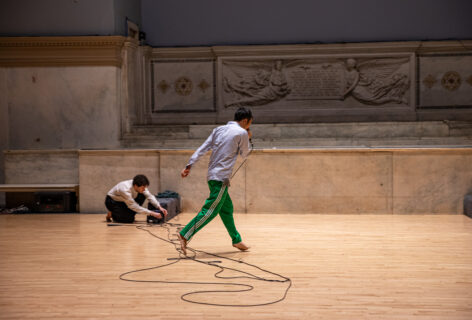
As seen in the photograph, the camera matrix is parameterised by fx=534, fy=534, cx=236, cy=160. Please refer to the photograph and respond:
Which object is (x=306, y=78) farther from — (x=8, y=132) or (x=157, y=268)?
(x=157, y=268)

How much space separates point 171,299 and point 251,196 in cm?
468

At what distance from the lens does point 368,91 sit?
11492 millimetres

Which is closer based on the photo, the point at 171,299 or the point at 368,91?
Result: the point at 171,299

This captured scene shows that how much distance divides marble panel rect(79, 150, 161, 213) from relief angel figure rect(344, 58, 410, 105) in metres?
4.85

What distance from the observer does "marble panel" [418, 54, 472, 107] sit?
1133cm

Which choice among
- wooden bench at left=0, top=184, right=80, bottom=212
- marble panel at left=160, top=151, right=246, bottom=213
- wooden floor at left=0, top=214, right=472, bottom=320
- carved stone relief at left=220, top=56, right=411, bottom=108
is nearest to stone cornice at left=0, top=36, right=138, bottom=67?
carved stone relief at left=220, top=56, right=411, bottom=108

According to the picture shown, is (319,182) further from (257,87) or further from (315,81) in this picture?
(257,87)

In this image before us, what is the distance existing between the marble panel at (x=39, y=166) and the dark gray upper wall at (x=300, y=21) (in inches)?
156

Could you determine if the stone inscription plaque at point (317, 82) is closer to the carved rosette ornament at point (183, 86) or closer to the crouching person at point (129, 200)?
the carved rosette ornament at point (183, 86)

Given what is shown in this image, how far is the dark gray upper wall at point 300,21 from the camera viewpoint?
11734 millimetres

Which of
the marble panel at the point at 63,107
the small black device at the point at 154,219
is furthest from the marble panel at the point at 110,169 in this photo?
the marble panel at the point at 63,107

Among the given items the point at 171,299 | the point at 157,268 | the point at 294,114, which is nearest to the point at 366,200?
the point at 294,114

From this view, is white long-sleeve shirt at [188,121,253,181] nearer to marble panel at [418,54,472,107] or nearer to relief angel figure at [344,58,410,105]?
relief angel figure at [344,58,410,105]

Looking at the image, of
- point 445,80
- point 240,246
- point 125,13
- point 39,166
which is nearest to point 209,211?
point 240,246
